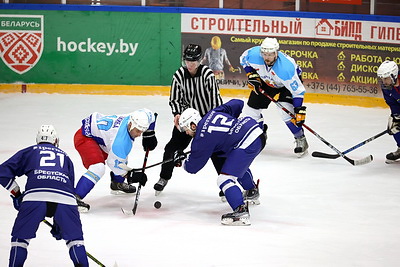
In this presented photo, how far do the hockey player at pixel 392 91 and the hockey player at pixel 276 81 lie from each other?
0.68 m

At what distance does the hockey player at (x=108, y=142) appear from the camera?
5492 mm

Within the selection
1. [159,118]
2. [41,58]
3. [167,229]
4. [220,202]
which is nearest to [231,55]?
[159,118]

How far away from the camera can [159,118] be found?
888 centimetres

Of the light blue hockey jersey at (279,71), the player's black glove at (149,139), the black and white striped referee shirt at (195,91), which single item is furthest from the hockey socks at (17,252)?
the light blue hockey jersey at (279,71)

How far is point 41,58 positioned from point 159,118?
6.60 feet

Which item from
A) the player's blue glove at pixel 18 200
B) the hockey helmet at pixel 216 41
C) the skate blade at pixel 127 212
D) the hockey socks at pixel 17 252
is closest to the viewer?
the hockey socks at pixel 17 252

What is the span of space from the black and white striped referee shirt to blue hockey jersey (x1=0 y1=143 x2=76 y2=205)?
78.8 inches

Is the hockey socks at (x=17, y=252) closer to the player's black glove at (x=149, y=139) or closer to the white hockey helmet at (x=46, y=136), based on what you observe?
the white hockey helmet at (x=46, y=136)

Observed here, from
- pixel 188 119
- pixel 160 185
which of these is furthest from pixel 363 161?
pixel 188 119

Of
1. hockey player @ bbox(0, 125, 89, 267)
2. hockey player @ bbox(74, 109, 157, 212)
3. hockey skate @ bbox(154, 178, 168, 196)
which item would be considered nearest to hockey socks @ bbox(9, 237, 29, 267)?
hockey player @ bbox(0, 125, 89, 267)

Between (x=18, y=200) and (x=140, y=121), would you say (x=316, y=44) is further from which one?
(x=18, y=200)

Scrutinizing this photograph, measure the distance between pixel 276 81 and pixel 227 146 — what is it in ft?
6.42

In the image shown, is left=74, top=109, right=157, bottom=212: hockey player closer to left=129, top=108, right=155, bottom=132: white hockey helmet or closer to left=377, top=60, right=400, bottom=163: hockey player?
A: left=129, top=108, right=155, bottom=132: white hockey helmet

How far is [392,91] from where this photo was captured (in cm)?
701
